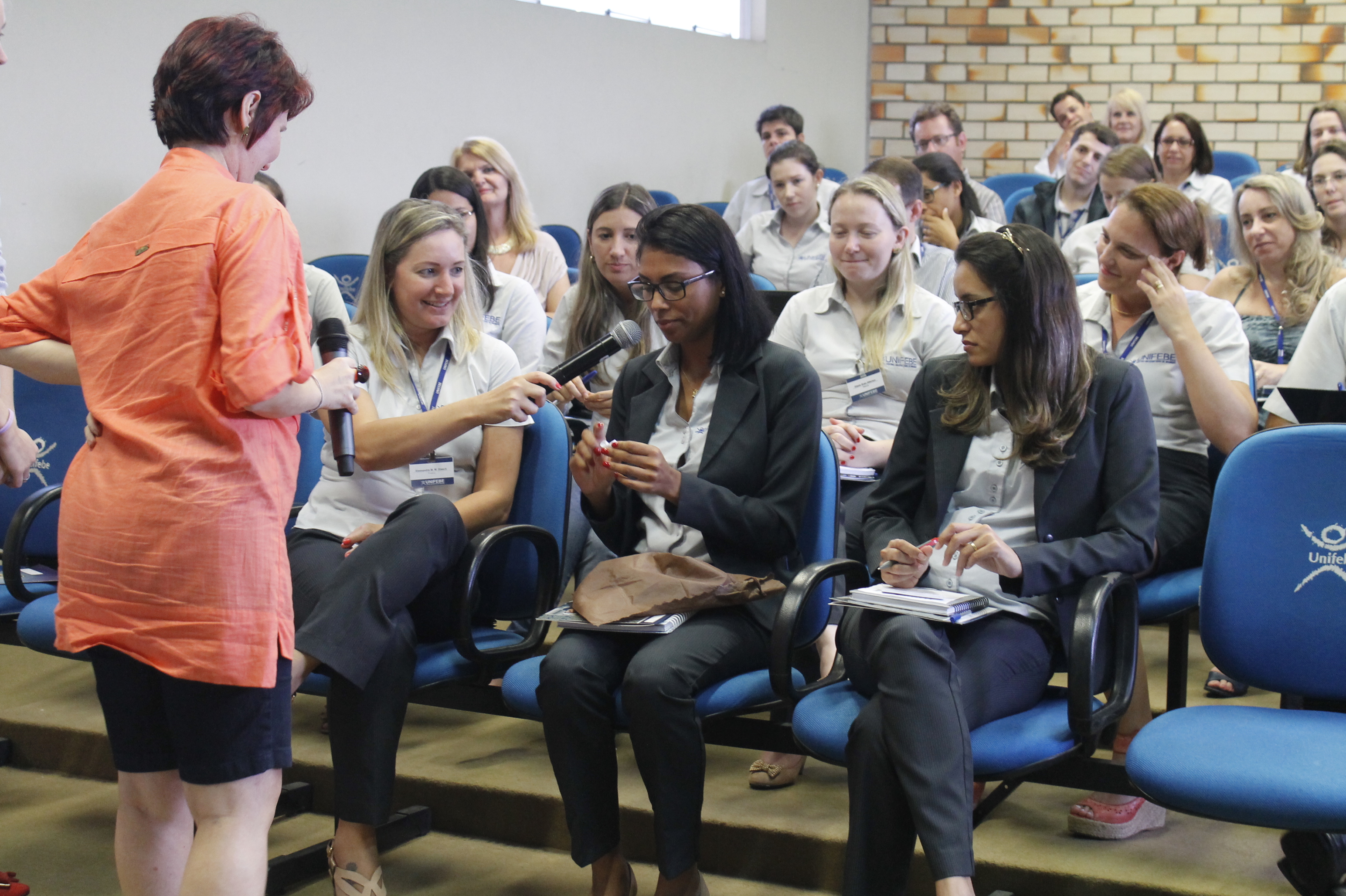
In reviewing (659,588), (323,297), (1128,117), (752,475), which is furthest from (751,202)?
(659,588)

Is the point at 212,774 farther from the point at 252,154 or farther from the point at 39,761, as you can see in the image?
the point at 39,761

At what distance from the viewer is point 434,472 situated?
2.38m

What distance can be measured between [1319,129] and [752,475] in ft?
14.6

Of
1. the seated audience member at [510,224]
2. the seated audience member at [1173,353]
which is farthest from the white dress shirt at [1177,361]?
the seated audience member at [510,224]

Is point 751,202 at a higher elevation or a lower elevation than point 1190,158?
lower

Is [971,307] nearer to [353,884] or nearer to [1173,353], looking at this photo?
[1173,353]

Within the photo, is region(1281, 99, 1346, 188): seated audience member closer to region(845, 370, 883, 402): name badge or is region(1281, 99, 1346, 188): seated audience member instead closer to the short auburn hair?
region(845, 370, 883, 402): name badge

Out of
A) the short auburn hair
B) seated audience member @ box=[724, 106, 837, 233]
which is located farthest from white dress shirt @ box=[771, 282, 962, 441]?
seated audience member @ box=[724, 106, 837, 233]

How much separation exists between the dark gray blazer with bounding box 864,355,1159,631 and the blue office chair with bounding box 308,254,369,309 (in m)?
2.56

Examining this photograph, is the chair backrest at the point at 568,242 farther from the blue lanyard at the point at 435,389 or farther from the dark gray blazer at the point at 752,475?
the dark gray blazer at the point at 752,475

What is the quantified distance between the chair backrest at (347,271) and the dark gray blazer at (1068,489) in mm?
2562

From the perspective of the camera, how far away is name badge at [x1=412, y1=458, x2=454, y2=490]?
2.38 m

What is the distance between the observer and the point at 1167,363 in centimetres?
259

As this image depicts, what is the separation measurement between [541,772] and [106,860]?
35.4 inches
